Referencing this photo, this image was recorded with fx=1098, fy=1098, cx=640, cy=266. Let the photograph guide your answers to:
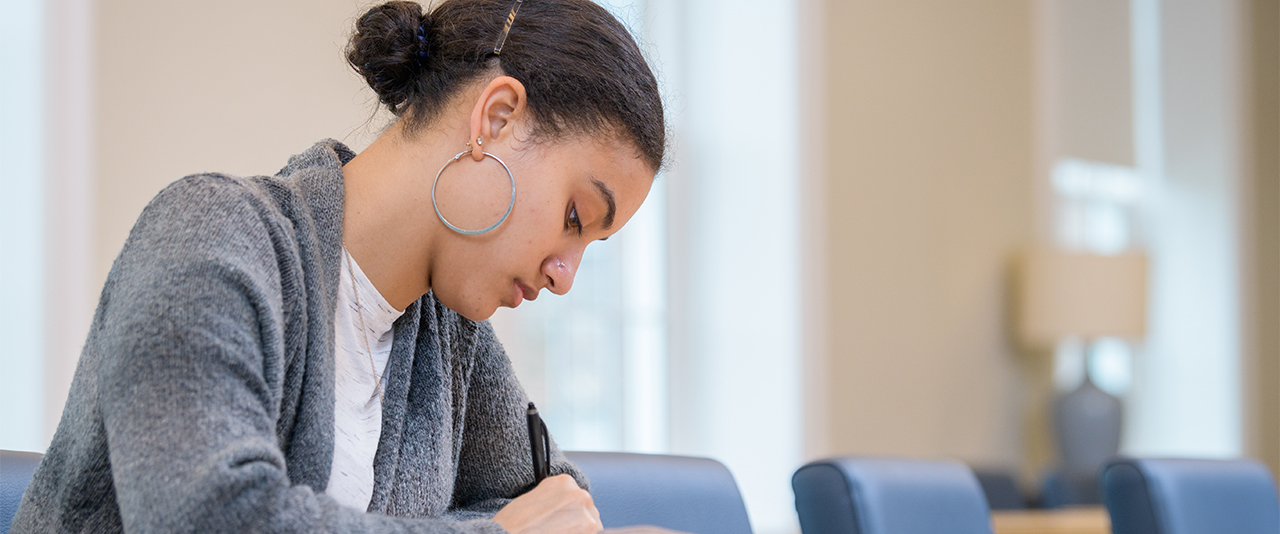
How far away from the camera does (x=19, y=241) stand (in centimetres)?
211

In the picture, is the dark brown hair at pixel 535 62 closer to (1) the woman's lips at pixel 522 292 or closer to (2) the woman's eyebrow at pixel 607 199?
(2) the woman's eyebrow at pixel 607 199

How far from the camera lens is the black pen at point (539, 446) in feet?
3.81

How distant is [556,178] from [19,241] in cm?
157

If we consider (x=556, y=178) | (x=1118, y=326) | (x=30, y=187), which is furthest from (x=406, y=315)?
(x=1118, y=326)

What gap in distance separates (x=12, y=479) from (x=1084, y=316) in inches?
150

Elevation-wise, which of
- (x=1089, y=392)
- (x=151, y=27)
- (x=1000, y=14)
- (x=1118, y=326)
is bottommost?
(x=1089, y=392)

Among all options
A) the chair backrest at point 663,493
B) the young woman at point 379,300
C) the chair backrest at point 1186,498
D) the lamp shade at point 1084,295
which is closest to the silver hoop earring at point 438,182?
the young woman at point 379,300

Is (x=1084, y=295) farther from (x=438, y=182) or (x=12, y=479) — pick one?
(x=12, y=479)

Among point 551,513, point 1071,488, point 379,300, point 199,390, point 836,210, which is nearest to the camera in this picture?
point 199,390

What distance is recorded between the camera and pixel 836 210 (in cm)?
386

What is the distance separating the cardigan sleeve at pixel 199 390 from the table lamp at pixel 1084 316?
372 cm

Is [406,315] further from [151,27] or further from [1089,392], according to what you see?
[1089,392]

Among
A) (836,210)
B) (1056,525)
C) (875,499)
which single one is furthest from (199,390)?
(836,210)

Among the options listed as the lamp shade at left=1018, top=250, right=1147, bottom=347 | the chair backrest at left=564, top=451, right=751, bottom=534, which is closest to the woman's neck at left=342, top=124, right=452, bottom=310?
the chair backrest at left=564, top=451, right=751, bottom=534
